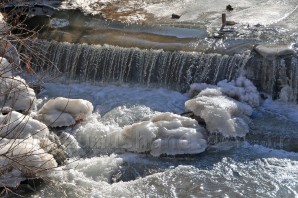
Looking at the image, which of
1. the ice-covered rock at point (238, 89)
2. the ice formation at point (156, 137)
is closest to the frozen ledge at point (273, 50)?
the ice-covered rock at point (238, 89)

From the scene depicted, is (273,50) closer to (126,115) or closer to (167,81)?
(167,81)

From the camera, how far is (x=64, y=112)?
943 centimetres

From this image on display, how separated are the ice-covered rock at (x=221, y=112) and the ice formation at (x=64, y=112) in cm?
182

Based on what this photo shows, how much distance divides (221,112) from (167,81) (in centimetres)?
216

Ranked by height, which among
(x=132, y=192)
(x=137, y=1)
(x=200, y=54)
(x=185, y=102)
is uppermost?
(x=137, y=1)

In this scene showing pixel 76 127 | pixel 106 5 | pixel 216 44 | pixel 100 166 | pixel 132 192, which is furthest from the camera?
pixel 106 5

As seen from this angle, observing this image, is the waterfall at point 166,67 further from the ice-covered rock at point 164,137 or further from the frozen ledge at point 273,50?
the ice-covered rock at point 164,137

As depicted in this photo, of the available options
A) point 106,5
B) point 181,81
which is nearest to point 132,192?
point 181,81

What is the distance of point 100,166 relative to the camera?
8250 millimetres

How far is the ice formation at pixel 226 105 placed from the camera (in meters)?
8.96

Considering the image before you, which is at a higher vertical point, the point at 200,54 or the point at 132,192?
the point at 200,54

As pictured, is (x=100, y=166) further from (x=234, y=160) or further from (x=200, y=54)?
(x=200, y=54)

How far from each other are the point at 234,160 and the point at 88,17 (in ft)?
21.6

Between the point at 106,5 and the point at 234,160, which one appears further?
the point at 106,5
